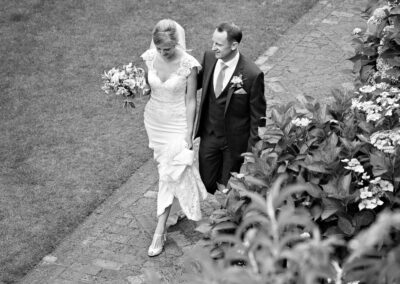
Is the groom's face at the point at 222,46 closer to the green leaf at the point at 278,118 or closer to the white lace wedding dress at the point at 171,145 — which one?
the white lace wedding dress at the point at 171,145

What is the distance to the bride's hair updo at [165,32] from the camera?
7172 millimetres

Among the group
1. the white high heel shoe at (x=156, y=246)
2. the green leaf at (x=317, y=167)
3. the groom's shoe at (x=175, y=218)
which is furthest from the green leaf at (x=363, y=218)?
the groom's shoe at (x=175, y=218)

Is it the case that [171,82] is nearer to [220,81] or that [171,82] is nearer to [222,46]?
[220,81]

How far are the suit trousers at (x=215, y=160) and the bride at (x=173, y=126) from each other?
0.39ft

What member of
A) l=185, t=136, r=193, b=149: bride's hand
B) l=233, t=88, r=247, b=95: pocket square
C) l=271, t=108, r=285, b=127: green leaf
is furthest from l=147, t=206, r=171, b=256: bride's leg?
l=271, t=108, r=285, b=127: green leaf

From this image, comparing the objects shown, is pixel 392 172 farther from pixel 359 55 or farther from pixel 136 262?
pixel 136 262

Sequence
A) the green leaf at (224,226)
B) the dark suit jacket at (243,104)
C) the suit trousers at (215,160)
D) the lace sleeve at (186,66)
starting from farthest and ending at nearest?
the suit trousers at (215,160) → the lace sleeve at (186,66) → the dark suit jacket at (243,104) → the green leaf at (224,226)

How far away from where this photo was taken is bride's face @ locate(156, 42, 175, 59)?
287 inches

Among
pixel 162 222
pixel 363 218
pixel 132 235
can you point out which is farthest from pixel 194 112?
pixel 363 218

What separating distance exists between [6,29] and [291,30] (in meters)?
4.62

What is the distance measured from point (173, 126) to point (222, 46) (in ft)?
3.43

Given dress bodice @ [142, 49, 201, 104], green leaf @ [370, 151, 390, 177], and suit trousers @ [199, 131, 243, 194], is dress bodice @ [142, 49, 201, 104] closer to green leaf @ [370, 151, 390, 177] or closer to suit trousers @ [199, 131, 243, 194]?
suit trousers @ [199, 131, 243, 194]

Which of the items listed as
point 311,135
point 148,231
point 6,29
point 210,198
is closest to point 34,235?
point 148,231

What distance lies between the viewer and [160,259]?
25.4ft
